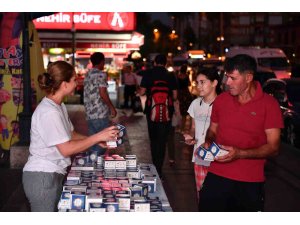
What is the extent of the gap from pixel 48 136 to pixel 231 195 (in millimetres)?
1583

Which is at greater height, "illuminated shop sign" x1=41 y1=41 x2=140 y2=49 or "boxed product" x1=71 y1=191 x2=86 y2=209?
"illuminated shop sign" x1=41 y1=41 x2=140 y2=49

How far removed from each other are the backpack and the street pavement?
65cm

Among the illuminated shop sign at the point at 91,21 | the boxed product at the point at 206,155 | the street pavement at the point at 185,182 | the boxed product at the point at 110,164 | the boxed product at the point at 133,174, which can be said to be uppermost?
the illuminated shop sign at the point at 91,21

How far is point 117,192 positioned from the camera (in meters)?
4.55

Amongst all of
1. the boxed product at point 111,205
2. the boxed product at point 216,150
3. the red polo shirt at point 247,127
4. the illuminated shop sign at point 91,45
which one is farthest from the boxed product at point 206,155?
the illuminated shop sign at point 91,45

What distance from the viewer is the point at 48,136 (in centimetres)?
484

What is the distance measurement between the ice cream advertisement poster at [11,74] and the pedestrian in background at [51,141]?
713 centimetres

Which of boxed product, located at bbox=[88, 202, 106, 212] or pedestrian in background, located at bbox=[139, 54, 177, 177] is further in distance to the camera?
pedestrian in background, located at bbox=[139, 54, 177, 177]

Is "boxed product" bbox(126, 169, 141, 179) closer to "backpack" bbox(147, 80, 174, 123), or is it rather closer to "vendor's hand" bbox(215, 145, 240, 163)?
"vendor's hand" bbox(215, 145, 240, 163)

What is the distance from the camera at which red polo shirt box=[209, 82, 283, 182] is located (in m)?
5.16

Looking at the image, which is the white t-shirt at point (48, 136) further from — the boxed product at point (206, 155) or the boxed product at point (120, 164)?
the boxed product at point (206, 155)

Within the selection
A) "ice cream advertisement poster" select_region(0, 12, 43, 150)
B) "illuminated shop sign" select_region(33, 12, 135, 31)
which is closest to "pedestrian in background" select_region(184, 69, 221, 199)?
"ice cream advertisement poster" select_region(0, 12, 43, 150)

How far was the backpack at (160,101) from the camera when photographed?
9.39 meters


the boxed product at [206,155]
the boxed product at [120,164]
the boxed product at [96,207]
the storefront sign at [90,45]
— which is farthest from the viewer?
the storefront sign at [90,45]
